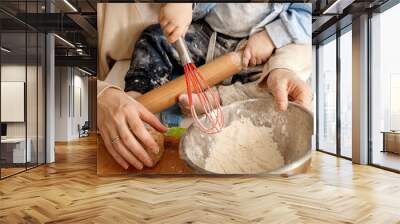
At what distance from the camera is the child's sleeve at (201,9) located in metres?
5.75

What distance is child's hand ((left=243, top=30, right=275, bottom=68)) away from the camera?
5.66m

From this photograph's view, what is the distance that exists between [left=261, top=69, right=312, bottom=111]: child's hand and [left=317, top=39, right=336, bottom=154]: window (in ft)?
10.6

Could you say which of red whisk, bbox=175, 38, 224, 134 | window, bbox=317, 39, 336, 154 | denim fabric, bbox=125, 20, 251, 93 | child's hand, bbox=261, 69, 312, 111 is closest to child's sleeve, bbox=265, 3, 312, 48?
child's hand, bbox=261, 69, 312, 111

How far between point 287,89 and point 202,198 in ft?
7.17

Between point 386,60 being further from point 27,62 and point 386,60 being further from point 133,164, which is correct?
point 27,62

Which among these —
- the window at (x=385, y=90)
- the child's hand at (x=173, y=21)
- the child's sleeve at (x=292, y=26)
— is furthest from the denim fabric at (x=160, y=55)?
the window at (x=385, y=90)

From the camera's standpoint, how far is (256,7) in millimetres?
5777

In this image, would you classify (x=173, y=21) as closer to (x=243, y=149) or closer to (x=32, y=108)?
(x=243, y=149)

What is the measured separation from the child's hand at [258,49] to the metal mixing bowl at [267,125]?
546 mm

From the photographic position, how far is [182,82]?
5.54 metres

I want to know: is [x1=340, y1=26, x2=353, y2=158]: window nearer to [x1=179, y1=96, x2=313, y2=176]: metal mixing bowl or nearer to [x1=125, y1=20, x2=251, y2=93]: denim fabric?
[x1=179, y1=96, x2=313, y2=176]: metal mixing bowl

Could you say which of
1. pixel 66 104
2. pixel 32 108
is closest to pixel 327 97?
pixel 32 108

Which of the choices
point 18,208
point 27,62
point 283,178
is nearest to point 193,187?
point 283,178

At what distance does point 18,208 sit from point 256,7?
4.00m
